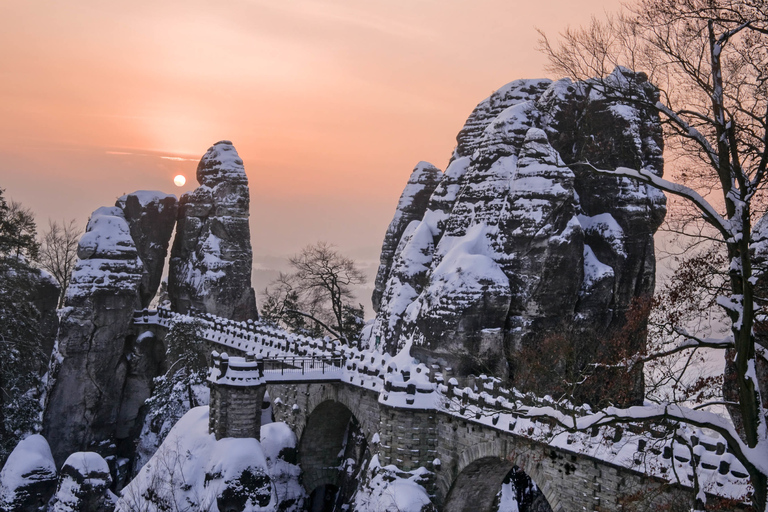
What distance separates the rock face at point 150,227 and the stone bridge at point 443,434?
1734cm

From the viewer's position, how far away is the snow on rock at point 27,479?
26766mm

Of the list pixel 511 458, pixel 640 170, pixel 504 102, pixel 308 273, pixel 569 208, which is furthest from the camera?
pixel 308 273

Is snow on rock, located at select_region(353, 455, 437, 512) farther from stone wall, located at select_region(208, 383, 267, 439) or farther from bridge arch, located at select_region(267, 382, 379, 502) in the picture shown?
bridge arch, located at select_region(267, 382, 379, 502)

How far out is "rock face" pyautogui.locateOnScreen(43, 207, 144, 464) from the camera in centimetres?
3828

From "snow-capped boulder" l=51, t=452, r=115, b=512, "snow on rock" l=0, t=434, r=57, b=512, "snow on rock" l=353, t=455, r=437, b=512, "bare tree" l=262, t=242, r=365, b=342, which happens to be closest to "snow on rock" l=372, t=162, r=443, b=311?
"bare tree" l=262, t=242, r=365, b=342

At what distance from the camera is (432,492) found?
21.1 m

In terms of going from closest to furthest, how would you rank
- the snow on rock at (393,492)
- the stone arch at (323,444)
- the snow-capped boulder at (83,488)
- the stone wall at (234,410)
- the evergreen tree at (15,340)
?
the snow on rock at (393,492) → the stone wall at (234,410) → the snow-capped boulder at (83,488) → the stone arch at (323,444) → the evergreen tree at (15,340)

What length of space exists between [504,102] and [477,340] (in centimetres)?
1637

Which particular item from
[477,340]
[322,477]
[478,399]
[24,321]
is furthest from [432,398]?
[24,321]

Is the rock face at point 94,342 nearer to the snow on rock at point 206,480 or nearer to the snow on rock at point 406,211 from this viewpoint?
the snow on rock at point 406,211

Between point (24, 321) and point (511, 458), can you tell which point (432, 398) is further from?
point (24, 321)

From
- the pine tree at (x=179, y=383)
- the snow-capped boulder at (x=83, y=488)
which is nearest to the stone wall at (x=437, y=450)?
the pine tree at (x=179, y=383)

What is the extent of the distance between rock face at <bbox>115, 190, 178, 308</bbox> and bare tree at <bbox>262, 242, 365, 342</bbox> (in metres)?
8.32

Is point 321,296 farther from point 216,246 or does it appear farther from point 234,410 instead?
point 234,410
